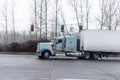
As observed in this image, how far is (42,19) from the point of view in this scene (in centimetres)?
6306

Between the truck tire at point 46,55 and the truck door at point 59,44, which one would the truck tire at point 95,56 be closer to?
the truck door at point 59,44

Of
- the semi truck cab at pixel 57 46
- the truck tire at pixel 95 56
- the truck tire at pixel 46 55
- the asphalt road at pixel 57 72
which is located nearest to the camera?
the asphalt road at pixel 57 72

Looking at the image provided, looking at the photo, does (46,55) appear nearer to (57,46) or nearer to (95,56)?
(57,46)

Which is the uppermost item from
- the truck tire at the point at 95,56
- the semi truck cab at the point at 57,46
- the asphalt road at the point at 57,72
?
the semi truck cab at the point at 57,46

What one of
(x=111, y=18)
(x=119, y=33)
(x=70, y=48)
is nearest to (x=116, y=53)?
(x=119, y=33)

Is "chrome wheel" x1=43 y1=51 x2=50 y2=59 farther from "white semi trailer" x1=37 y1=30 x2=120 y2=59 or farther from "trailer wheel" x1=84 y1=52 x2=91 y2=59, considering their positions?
"trailer wheel" x1=84 y1=52 x2=91 y2=59

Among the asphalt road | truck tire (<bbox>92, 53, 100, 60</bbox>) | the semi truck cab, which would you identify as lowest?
the asphalt road

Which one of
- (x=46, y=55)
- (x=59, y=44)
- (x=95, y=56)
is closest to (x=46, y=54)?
(x=46, y=55)

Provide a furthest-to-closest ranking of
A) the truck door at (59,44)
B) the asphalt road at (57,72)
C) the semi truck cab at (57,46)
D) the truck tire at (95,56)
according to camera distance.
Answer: the truck door at (59,44) → the truck tire at (95,56) → the semi truck cab at (57,46) → the asphalt road at (57,72)

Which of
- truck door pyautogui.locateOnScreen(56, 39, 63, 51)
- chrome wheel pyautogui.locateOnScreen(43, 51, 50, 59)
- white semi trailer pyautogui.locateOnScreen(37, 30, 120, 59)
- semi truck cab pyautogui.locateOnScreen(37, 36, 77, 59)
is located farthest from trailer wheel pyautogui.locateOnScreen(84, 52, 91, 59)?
chrome wheel pyautogui.locateOnScreen(43, 51, 50, 59)

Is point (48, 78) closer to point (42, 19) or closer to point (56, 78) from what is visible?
point (56, 78)

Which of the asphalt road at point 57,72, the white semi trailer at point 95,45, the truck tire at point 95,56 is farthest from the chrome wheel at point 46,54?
the asphalt road at point 57,72

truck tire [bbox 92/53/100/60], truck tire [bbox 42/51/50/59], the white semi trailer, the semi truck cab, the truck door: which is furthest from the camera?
the truck door

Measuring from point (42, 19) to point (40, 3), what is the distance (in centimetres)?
283
